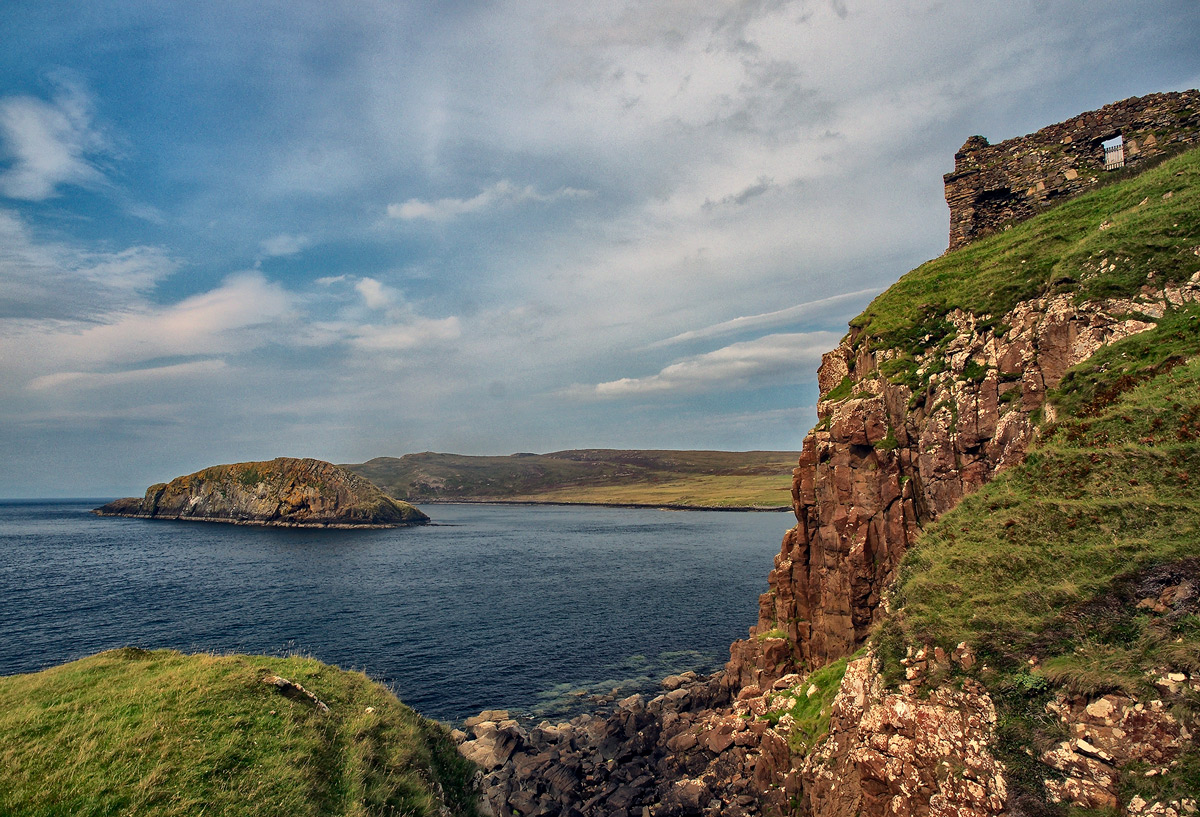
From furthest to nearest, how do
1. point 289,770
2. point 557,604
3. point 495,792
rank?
point 557,604, point 495,792, point 289,770

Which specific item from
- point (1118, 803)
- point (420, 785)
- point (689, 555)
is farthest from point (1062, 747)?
point (689, 555)

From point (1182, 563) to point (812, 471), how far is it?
18.4 meters

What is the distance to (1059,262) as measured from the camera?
25.5 m

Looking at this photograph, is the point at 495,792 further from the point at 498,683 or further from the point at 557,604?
the point at 557,604

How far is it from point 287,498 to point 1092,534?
182457mm

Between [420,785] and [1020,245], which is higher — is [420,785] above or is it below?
below

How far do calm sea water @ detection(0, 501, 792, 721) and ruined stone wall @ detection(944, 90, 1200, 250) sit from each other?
37.4 m

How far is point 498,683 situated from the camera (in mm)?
42844

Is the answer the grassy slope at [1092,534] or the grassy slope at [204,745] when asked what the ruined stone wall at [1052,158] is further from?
the grassy slope at [204,745]

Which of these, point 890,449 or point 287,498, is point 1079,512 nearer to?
point 890,449

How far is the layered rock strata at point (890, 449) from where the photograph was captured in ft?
74.9

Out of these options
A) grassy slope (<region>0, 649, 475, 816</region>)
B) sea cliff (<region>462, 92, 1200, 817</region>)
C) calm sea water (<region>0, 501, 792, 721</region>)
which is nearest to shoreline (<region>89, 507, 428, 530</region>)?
calm sea water (<region>0, 501, 792, 721</region>)

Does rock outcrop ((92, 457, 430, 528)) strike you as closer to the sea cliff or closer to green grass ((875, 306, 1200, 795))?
the sea cliff

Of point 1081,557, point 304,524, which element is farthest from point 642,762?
point 304,524
